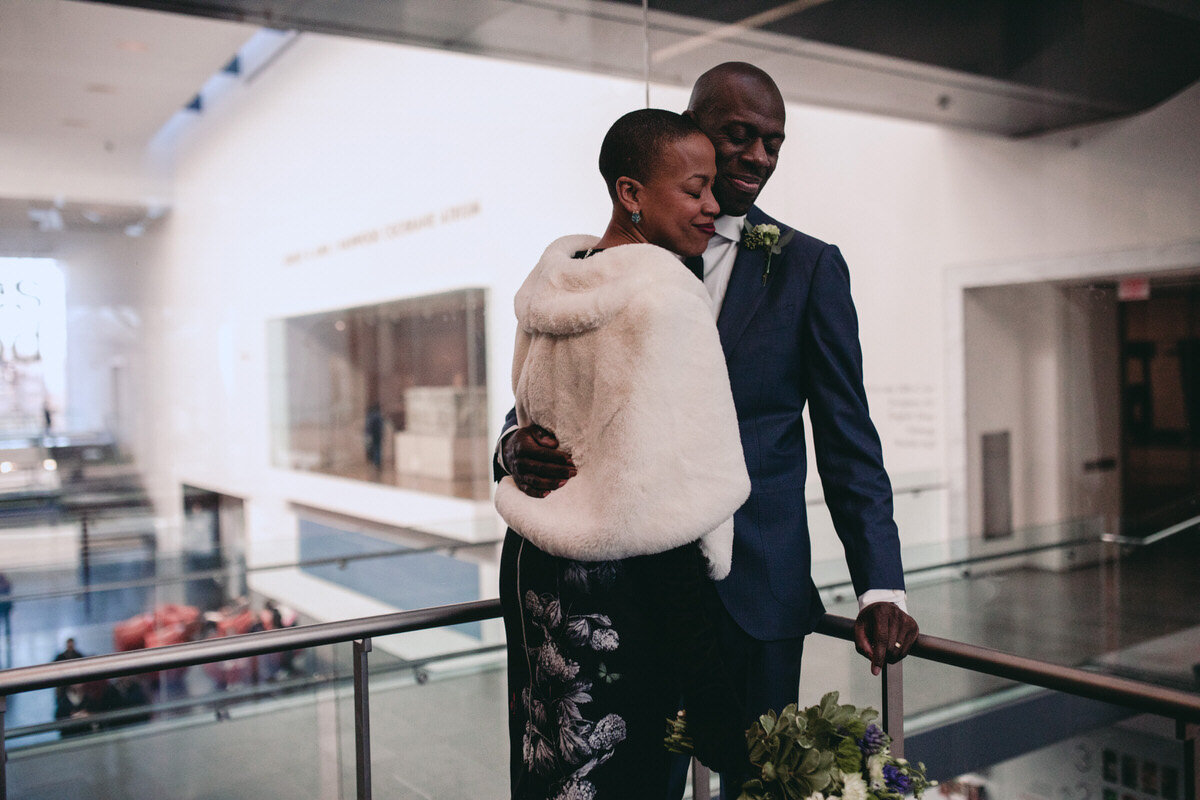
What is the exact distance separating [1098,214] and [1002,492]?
2136 mm

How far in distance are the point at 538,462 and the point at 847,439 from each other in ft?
1.50

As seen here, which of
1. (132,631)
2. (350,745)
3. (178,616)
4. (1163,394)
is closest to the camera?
(350,745)

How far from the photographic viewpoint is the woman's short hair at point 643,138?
1.24 meters

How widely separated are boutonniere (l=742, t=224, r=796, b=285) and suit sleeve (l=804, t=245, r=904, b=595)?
66 mm

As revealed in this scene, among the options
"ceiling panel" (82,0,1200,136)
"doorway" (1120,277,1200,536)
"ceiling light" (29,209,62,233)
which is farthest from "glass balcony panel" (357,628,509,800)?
"doorway" (1120,277,1200,536)

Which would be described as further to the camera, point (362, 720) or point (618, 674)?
point (362, 720)

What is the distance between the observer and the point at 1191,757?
1.12m

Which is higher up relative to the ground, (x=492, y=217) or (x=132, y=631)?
(x=492, y=217)

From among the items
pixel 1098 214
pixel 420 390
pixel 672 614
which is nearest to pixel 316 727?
pixel 672 614

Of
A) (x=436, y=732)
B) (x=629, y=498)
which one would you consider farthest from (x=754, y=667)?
(x=436, y=732)

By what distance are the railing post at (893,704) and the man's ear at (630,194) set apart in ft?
2.73

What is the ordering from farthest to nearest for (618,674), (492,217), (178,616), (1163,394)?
(1163,394) < (492,217) < (178,616) < (618,674)

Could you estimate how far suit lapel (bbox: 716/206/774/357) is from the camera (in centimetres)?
143

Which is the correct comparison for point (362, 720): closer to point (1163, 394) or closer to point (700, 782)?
point (700, 782)
